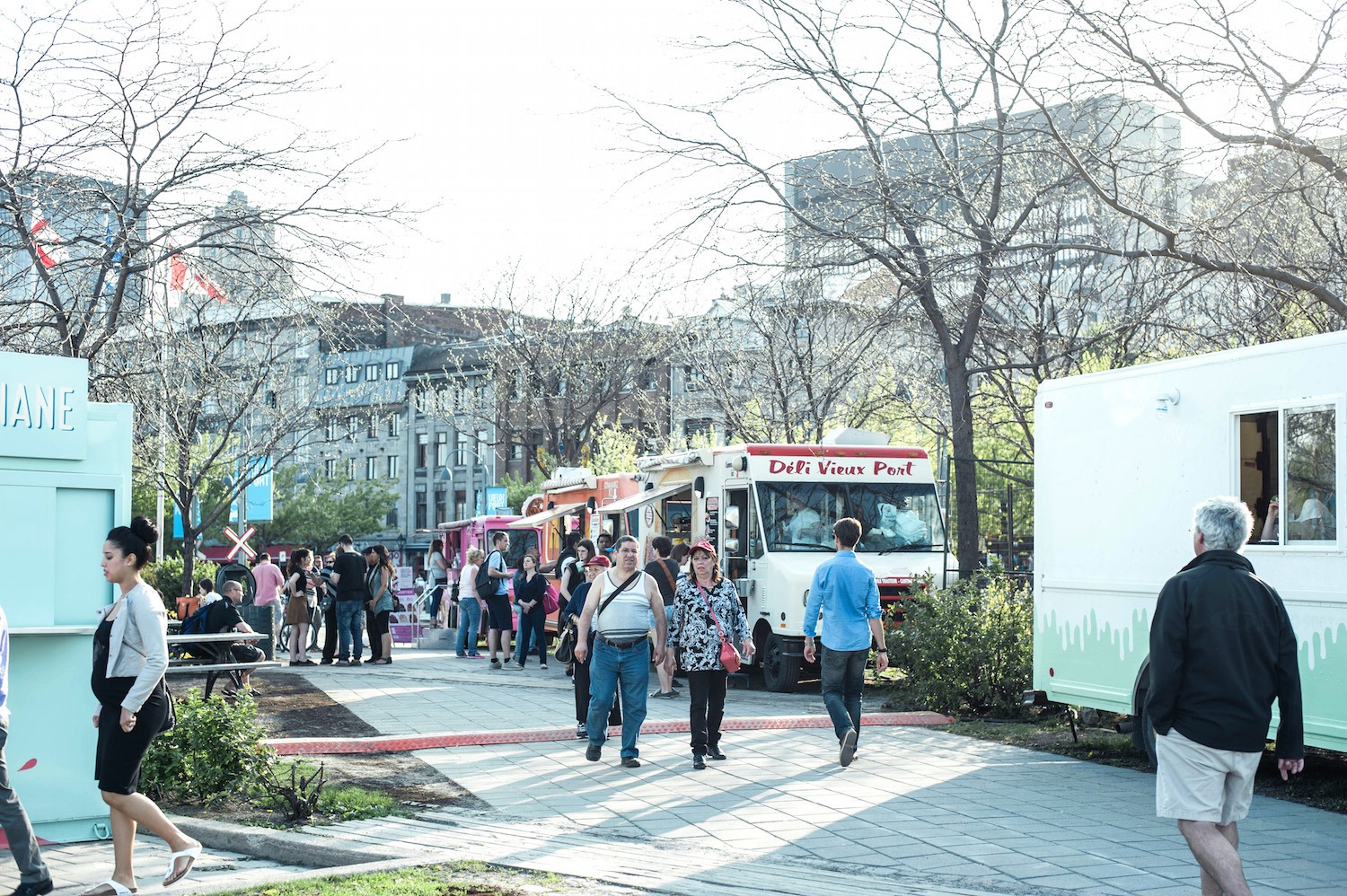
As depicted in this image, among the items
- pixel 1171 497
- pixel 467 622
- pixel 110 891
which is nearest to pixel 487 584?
pixel 467 622

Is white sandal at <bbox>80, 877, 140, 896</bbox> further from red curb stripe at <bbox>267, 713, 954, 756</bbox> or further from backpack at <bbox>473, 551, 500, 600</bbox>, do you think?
backpack at <bbox>473, 551, 500, 600</bbox>

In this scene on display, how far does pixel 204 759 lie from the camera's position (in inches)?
352

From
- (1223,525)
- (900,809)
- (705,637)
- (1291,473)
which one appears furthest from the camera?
(705,637)

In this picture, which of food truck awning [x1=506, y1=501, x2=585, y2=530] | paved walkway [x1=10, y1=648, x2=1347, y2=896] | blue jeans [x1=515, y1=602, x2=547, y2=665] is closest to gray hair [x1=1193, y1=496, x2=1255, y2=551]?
paved walkway [x1=10, y1=648, x2=1347, y2=896]

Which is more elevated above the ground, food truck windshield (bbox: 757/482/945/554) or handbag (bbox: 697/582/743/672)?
food truck windshield (bbox: 757/482/945/554)

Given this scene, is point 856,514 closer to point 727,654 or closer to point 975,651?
point 975,651

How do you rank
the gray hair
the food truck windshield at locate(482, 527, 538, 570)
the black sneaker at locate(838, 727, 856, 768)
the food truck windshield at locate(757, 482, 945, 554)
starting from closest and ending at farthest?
the gray hair
the black sneaker at locate(838, 727, 856, 768)
the food truck windshield at locate(757, 482, 945, 554)
the food truck windshield at locate(482, 527, 538, 570)

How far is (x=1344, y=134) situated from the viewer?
12375mm

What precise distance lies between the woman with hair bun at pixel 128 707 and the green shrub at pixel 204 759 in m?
2.01

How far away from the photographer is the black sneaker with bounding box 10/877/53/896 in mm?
6527

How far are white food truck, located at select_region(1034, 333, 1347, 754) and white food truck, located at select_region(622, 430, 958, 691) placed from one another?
5.32 metres

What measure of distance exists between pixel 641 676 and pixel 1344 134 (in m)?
7.60

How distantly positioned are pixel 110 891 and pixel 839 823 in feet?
13.0

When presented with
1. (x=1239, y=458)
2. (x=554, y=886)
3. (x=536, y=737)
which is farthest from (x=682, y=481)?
(x=554, y=886)
